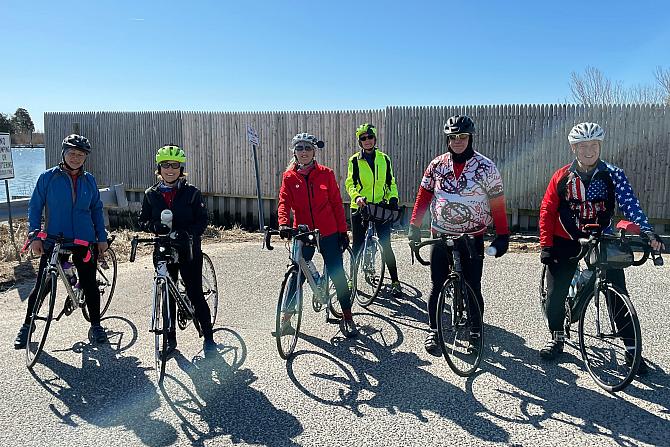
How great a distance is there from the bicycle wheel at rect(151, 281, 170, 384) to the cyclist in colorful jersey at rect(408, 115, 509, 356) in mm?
2129

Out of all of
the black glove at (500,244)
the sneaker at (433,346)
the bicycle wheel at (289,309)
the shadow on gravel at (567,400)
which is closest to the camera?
the shadow on gravel at (567,400)

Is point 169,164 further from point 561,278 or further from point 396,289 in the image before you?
point 561,278

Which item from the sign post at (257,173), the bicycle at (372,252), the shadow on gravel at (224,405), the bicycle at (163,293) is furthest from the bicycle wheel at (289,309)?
the sign post at (257,173)

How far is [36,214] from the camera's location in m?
4.84

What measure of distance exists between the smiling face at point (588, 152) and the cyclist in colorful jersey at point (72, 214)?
4264mm

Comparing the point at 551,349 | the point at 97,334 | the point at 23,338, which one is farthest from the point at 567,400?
the point at 23,338

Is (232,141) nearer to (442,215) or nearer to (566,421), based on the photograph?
(442,215)

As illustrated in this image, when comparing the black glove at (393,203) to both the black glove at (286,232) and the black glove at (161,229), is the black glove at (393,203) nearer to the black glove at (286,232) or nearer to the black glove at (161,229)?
the black glove at (286,232)

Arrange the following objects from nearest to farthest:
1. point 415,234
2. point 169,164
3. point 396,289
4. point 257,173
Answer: point 169,164 < point 415,234 < point 396,289 < point 257,173

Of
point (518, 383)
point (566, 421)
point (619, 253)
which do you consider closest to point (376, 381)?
point (518, 383)

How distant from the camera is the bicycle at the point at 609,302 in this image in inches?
154

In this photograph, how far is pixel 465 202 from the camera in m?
4.42

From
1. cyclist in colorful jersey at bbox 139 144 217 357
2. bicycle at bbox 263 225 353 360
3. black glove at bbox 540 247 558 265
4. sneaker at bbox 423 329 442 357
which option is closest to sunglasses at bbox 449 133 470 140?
black glove at bbox 540 247 558 265

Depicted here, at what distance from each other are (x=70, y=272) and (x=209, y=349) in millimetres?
1560
